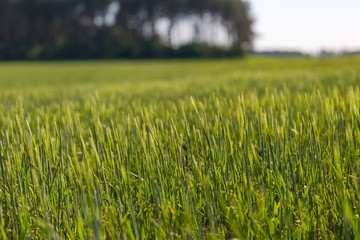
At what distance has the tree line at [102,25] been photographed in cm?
5141

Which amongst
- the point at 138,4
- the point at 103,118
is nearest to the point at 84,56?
the point at 138,4

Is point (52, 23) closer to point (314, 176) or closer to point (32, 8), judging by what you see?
point (32, 8)

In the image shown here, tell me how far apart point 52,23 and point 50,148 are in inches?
2335

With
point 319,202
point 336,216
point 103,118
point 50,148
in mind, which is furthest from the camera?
point 103,118

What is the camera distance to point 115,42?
53875 millimetres

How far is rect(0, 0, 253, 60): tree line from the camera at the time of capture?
169 ft

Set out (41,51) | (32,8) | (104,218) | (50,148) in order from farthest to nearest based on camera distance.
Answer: (32,8) < (41,51) < (50,148) < (104,218)

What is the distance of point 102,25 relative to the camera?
55.3 meters

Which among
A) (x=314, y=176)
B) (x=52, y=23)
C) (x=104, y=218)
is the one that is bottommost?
(x=104, y=218)

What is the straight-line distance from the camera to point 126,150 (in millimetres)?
1779

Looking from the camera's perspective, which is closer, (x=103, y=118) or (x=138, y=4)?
(x=103, y=118)

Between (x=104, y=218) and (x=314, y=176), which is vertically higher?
(x=314, y=176)

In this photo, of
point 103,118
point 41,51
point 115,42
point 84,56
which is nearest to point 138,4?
point 115,42

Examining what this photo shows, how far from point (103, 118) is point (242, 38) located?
57825 millimetres
